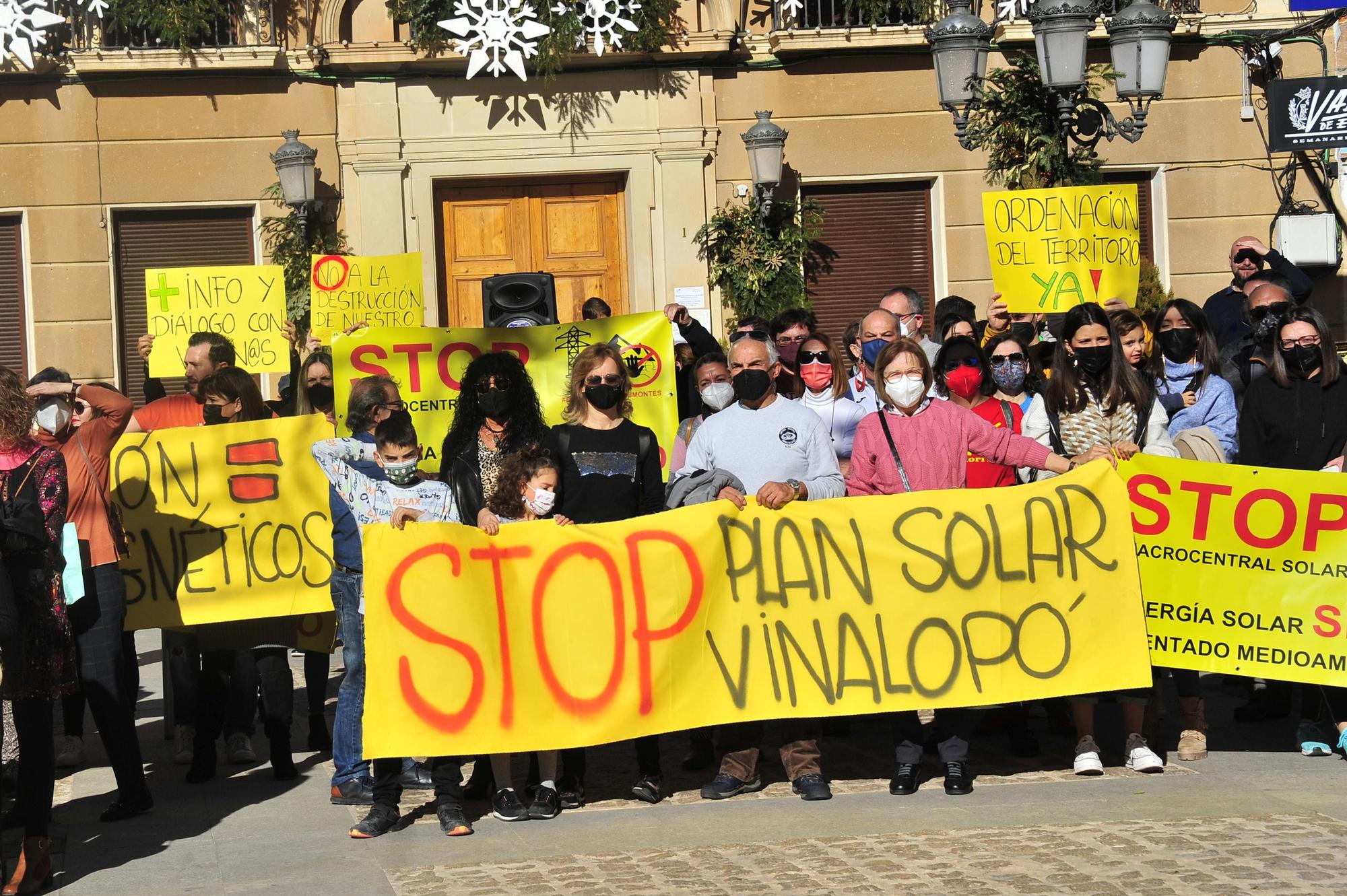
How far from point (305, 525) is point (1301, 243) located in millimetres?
11089

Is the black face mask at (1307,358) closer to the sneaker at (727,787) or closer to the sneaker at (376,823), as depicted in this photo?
the sneaker at (727,787)

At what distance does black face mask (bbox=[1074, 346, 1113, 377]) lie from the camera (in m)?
7.84

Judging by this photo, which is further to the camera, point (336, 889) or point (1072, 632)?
point (1072, 632)

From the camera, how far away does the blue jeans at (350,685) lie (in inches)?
290

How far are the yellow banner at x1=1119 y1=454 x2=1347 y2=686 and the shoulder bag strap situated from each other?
Answer: 0.99 meters

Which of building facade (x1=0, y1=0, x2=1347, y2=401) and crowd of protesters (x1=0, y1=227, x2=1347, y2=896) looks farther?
building facade (x1=0, y1=0, x2=1347, y2=401)

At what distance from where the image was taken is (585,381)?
739 cm

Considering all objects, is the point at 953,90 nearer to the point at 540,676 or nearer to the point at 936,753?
the point at 936,753

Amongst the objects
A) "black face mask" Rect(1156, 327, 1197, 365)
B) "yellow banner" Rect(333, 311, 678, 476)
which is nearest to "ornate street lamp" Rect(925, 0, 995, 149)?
"yellow banner" Rect(333, 311, 678, 476)

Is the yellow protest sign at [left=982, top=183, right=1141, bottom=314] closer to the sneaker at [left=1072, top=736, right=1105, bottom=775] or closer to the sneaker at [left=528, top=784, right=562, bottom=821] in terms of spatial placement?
the sneaker at [left=1072, top=736, right=1105, bottom=775]

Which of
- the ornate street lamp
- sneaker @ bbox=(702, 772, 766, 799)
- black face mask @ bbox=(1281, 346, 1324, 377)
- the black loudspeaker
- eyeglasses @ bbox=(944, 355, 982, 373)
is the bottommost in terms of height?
sneaker @ bbox=(702, 772, 766, 799)

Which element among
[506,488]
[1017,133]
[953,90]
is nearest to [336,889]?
[506,488]

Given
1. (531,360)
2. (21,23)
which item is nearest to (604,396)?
(531,360)

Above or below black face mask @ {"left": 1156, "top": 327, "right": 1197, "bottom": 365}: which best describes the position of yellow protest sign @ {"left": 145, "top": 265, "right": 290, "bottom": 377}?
above
